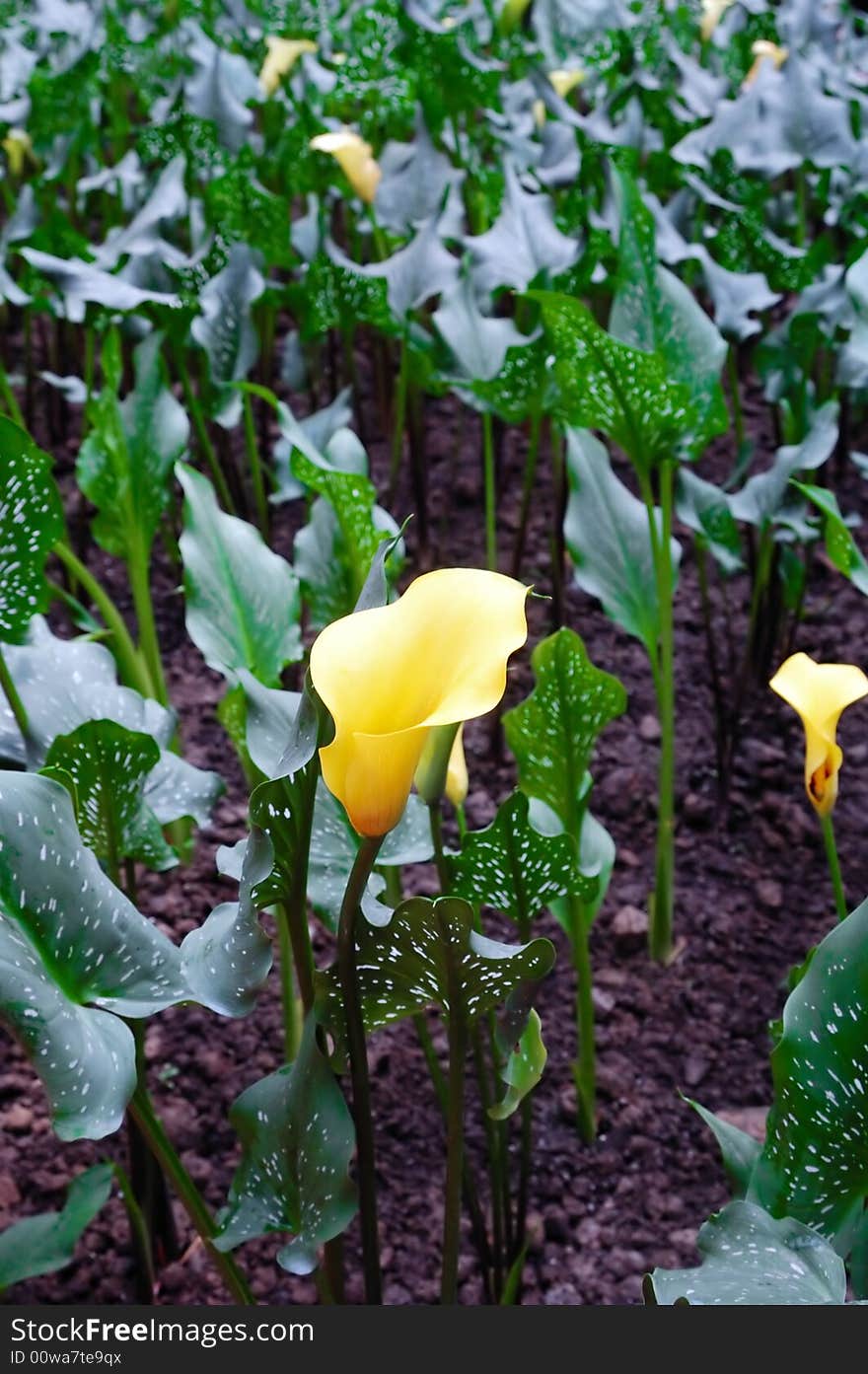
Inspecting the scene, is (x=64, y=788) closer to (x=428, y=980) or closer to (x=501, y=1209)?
(x=428, y=980)

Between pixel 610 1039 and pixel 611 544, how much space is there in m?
0.43

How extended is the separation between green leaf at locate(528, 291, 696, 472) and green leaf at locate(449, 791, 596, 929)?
38 centimetres

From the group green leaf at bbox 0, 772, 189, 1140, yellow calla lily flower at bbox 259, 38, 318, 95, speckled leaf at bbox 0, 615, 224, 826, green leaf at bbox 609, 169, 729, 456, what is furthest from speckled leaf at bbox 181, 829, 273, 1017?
yellow calla lily flower at bbox 259, 38, 318, 95

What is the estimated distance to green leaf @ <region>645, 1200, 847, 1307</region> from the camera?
1.84 ft

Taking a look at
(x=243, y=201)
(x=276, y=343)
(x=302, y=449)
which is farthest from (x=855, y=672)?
(x=276, y=343)

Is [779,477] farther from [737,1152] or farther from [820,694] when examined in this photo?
[737,1152]

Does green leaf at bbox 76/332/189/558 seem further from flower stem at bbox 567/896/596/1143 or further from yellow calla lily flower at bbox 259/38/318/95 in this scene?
yellow calla lily flower at bbox 259/38/318/95

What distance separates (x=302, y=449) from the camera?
0.94 meters

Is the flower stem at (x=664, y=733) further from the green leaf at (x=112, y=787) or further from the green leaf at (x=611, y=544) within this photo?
the green leaf at (x=112, y=787)

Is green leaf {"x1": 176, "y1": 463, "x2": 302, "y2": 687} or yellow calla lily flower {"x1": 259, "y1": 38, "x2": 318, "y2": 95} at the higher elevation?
yellow calla lily flower {"x1": 259, "y1": 38, "x2": 318, "y2": 95}

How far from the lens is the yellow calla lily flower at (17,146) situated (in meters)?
2.11

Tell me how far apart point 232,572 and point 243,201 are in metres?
0.80

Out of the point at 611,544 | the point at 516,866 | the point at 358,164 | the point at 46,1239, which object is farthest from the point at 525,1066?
the point at 358,164

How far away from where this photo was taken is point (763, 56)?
2.14 meters
